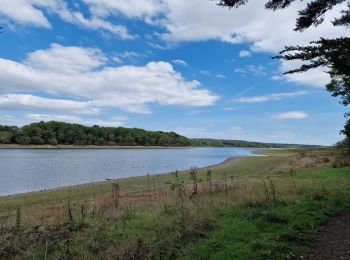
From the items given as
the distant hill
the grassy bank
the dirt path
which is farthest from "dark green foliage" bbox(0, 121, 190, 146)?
the dirt path

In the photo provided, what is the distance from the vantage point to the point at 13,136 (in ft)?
419

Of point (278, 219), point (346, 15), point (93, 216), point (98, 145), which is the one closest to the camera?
point (346, 15)

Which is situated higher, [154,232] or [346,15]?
[346,15]

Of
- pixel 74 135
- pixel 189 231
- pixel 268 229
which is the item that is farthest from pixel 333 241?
pixel 74 135

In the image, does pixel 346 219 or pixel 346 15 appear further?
pixel 346 219

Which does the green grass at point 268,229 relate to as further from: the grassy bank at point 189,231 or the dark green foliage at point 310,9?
the dark green foliage at point 310,9

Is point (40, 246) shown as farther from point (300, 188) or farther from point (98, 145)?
point (98, 145)

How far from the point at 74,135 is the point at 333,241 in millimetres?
143934

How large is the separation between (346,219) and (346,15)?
5104mm

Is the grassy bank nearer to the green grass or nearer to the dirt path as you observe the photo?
the green grass

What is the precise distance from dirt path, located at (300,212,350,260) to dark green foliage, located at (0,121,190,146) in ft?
414

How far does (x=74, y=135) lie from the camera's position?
145000mm

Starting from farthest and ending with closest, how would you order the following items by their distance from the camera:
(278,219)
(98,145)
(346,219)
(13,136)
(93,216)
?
(98,145), (13,136), (93,216), (346,219), (278,219)

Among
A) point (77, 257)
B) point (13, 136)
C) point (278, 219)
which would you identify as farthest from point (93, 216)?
point (13, 136)
